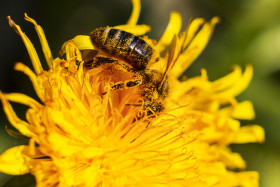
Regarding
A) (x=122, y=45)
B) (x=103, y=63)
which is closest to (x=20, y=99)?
(x=103, y=63)

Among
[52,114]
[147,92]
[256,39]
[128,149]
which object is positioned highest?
[256,39]

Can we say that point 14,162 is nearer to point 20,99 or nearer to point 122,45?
point 20,99

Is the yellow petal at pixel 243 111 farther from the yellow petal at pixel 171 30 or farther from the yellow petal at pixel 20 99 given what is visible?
the yellow petal at pixel 20 99

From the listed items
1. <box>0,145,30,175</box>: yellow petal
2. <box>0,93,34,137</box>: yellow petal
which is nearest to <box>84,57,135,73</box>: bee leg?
<box>0,93,34,137</box>: yellow petal

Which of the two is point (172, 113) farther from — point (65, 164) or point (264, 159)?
point (264, 159)

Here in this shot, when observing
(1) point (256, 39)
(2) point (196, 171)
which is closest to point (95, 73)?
(2) point (196, 171)

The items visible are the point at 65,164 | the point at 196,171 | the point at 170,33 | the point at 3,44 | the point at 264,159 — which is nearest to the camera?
the point at 65,164

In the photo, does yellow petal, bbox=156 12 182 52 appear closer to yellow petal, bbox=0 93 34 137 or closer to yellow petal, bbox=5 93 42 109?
yellow petal, bbox=5 93 42 109

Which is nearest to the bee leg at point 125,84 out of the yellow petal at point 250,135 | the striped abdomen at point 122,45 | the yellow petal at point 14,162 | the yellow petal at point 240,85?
the striped abdomen at point 122,45
